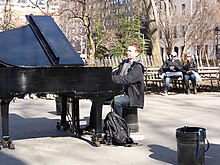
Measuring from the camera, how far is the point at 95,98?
25.5ft

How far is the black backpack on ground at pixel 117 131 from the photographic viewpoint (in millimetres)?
7801

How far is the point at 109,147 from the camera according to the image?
776 cm

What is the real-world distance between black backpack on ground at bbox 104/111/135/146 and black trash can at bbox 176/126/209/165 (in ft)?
6.02

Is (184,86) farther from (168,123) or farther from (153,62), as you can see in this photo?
(168,123)

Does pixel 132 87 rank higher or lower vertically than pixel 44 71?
lower

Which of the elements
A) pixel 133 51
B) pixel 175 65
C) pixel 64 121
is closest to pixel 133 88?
pixel 133 51

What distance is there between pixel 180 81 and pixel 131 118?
30.7 feet

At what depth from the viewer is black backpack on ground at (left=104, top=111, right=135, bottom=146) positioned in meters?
7.80

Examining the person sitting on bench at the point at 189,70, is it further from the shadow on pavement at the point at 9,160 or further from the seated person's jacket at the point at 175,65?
the shadow on pavement at the point at 9,160

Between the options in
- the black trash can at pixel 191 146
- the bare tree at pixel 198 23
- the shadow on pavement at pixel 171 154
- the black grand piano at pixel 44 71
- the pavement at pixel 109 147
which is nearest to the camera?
the black trash can at pixel 191 146

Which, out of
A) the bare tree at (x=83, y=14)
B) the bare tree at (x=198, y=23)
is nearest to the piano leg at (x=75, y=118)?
the bare tree at (x=83, y=14)

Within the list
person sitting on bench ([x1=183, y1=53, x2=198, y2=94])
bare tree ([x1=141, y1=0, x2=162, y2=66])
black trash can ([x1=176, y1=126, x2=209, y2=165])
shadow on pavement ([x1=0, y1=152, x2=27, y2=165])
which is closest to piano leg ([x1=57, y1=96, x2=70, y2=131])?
shadow on pavement ([x1=0, y1=152, x2=27, y2=165])

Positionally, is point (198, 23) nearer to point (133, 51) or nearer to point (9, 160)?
point (133, 51)

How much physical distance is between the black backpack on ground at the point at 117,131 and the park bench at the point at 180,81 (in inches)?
404
